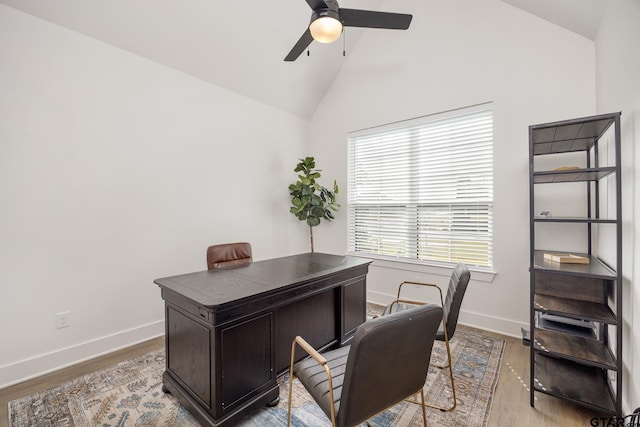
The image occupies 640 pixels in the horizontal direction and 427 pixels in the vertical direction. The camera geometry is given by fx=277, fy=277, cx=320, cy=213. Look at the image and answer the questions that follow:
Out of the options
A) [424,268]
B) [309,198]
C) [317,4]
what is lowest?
[424,268]

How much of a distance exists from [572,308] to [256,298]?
214 cm

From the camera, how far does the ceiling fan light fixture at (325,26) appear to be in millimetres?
1895

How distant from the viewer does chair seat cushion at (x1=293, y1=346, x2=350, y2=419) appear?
131cm

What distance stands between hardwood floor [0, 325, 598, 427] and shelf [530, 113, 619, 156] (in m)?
1.79

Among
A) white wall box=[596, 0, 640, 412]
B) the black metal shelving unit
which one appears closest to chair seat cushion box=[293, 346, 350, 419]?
the black metal shelving unit

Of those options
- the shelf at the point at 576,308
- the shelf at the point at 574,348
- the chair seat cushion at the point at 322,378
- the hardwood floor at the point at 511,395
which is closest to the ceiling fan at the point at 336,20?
the chair seat cushion at the point at 322,378

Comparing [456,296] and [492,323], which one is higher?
[456,296]

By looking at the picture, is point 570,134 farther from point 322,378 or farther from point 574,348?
point 322,378

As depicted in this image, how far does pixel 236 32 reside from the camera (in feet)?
10.3

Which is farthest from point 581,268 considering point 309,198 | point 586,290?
point 309,198

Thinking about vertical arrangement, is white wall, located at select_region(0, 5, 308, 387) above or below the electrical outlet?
above

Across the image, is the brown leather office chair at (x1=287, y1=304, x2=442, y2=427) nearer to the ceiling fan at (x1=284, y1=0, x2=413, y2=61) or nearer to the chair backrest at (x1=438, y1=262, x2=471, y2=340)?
the chair backrest at (x1=438, y1=262, x2=471, y2=340)

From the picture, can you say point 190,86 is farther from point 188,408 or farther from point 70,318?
point 188,408

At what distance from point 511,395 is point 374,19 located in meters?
3.01
